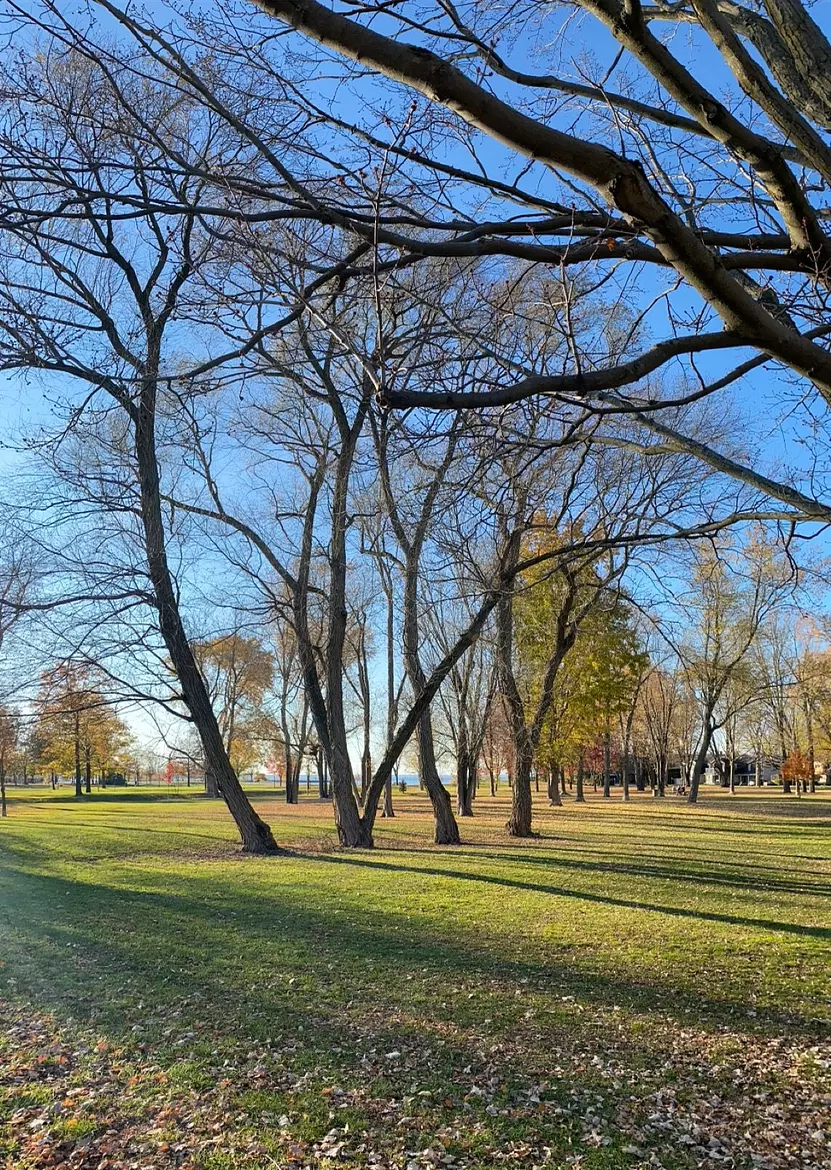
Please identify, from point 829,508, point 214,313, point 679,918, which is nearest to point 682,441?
point 829,508

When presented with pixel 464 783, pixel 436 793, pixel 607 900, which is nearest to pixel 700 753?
pixel 464 783

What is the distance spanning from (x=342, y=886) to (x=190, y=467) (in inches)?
342

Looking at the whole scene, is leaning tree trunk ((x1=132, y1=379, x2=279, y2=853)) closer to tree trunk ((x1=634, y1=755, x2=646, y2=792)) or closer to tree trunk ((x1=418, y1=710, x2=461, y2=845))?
tree trunk ((x1=418, y1=710, x2=461, y2=845))

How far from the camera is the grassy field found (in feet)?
12.4

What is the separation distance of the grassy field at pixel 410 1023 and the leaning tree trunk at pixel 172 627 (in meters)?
3.07

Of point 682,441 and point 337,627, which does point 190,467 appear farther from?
point 682,441

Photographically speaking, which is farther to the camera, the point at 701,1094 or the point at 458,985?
the point at 458,985

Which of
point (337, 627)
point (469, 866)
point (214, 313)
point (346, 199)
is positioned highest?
point (346, 199)

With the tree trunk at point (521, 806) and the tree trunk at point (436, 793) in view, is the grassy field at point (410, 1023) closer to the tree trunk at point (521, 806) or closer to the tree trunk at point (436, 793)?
the tree trunk at point (436, 793)

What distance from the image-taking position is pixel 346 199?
5.00 meters

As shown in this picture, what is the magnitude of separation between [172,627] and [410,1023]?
9658 mm

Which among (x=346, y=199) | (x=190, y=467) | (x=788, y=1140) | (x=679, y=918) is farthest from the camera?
(x=190, y=467)

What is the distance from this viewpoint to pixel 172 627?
13.7 meters

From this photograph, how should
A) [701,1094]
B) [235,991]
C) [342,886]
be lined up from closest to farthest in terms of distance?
[701,1094] → [235,991] → [342,886]
